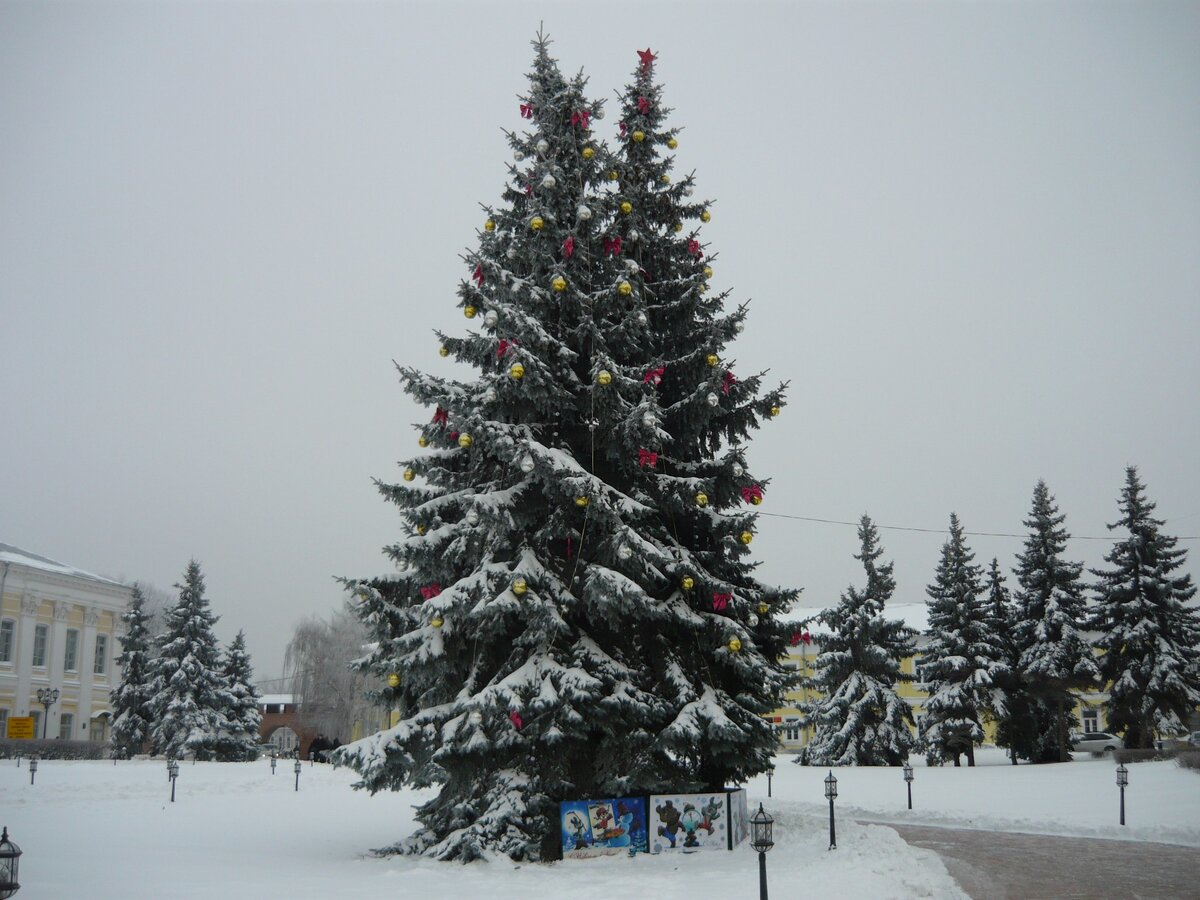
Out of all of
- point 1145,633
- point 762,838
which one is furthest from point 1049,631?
point 762,838

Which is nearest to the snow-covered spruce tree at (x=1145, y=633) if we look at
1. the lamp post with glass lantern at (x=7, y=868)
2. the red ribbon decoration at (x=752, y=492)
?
the red ribbon decoration at (x=752, y=492)

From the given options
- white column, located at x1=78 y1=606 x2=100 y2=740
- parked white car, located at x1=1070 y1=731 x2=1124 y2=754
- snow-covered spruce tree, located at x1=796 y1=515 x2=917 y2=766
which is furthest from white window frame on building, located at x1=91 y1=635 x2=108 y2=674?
parked white car, located at x1=1070 y1=731 x2=1124 y2=754

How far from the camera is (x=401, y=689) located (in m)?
14.8

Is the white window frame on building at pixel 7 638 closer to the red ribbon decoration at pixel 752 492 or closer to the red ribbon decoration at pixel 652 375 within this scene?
the red ribbon decoration at pixel 652 375

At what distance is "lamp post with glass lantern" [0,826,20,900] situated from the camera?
777 cm

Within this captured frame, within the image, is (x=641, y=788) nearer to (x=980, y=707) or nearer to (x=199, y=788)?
(x=199, y=788)

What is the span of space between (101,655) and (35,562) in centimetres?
772

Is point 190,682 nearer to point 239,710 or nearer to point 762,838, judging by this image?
point 239,710

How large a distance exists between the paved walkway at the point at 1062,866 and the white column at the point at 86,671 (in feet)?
178

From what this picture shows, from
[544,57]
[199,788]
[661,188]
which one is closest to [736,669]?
[661,188]

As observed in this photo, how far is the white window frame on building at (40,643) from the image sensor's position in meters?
54.9

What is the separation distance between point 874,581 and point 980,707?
690 centimetres

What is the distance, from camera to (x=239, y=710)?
5044cm

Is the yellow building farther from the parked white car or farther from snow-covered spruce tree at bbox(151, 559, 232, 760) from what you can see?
snow-covered spruce tree at bbox(151, 559, 232, 760)
